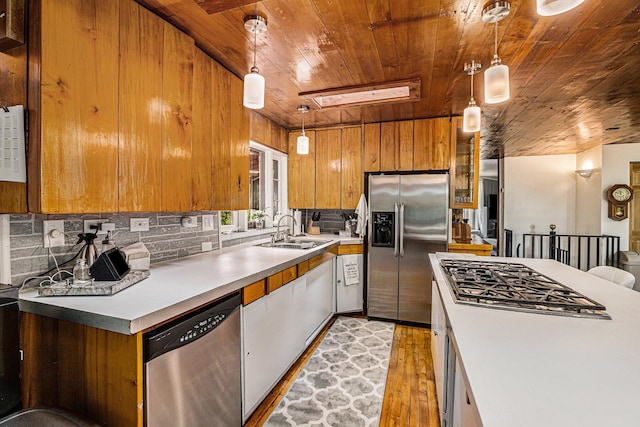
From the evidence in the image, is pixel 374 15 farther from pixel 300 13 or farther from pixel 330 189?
pixel 330 189

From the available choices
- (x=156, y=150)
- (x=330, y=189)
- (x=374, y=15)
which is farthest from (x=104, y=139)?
(x=330, y=189)

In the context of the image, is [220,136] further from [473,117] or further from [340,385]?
[340,385]

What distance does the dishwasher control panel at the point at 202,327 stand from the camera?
1269mm

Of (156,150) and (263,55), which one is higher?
(263,55)

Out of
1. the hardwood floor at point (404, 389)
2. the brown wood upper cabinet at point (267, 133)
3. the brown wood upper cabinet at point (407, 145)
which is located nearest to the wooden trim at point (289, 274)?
the hardwood floor at point (404, 389)

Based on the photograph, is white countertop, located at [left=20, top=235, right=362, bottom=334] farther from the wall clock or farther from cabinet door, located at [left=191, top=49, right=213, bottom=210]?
the wall clock

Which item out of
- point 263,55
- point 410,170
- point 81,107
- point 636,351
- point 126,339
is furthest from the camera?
point 410,170

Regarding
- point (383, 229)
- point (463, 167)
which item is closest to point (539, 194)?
point (463, 167)

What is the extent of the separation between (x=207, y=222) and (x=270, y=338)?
1099 mm

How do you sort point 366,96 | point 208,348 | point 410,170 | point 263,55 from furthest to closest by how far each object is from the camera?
point 410,170
point 366,96
point 263,55
point 208,348

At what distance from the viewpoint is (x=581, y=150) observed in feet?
17.3

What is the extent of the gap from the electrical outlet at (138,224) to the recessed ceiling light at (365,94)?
166cm

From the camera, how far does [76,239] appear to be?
1.54 m

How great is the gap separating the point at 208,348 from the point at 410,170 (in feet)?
9.29
